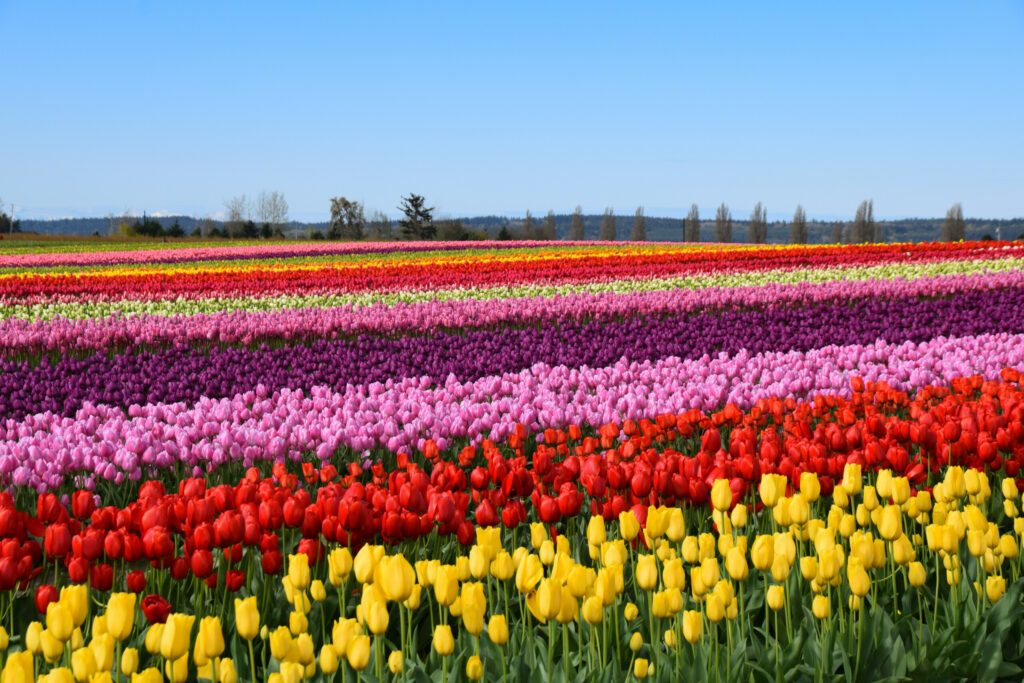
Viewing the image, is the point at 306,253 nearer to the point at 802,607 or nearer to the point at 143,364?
the point at 143,364

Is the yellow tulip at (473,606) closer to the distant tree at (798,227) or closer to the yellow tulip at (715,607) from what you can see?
the yellow tulip at (715,607)

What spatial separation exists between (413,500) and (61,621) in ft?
4.36

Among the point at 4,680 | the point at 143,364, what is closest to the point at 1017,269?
the point at 143,364

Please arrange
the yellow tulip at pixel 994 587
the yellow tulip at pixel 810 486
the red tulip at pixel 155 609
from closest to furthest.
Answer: the red tulip at pixel 155 609 → the yellow tulip at pixel 994 587 → the yellow tulip at pixel 810 486

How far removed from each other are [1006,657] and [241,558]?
2.42 m

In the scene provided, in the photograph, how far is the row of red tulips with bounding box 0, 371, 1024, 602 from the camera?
305cm

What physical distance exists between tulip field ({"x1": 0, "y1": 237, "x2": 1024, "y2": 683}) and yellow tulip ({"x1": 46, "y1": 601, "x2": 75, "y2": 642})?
14 millimetres

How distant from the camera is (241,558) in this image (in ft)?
11.0

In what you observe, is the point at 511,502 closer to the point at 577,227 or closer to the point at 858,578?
the point at 858,578

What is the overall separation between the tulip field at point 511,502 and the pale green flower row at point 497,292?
2.64 m

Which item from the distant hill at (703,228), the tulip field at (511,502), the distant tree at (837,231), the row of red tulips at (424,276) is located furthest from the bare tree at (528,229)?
the tulip field at (511,502)

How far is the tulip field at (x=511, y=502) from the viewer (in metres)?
2.54

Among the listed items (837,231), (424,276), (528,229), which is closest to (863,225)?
(837,231)

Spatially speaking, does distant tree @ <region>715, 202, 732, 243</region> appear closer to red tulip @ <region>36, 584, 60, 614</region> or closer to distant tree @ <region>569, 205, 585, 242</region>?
distant tree @ <region>569, 205, 585, 242</region>
